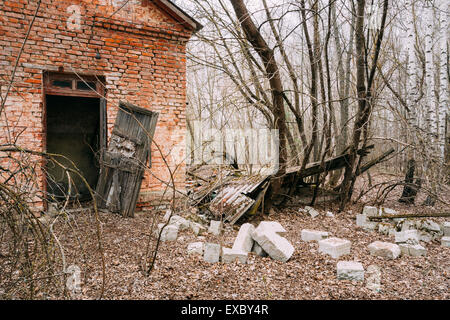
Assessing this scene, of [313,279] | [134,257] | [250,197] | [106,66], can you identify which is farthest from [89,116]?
[313,279]

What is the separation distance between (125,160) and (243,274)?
354 centimetres

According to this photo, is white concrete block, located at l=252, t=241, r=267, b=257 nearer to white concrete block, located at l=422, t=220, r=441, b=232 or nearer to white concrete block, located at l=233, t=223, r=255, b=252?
white concrete block, located at l=233, t=223, r=255, b=252

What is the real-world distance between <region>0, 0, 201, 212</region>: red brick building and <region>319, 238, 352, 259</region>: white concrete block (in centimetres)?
369

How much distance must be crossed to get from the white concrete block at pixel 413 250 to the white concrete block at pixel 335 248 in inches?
32.9

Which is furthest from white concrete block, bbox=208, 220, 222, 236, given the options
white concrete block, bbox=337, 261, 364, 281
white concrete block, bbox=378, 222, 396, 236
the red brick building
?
white concrete block, bbox=378, 222, 396, 236

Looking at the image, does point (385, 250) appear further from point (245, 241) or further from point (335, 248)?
point (245, 241)

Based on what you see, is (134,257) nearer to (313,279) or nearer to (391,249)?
(313,279)

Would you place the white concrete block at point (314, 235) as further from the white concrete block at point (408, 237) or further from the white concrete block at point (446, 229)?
the white concrete block at point (446, 229)

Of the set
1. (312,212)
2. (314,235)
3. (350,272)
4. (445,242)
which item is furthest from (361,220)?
(350,272)

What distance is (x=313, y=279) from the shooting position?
3781 mm

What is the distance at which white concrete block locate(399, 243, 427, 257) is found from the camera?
4.54 m

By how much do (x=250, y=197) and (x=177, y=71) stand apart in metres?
3.31

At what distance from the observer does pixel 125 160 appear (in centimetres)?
624

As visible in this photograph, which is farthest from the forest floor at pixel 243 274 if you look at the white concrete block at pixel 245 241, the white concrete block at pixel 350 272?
the white concrete block at pixel 245 241
